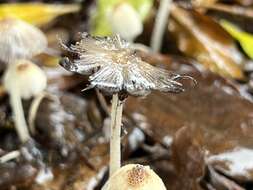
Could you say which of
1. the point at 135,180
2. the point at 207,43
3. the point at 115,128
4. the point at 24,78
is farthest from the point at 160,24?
the point at 135,180

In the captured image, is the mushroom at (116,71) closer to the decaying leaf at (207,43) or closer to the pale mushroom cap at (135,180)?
the pale mushroom cap at (135,180)

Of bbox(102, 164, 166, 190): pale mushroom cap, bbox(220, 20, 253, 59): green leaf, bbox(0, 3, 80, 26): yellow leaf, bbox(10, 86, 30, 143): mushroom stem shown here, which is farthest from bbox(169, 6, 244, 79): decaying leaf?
bbox(102, 164, 166, 190): pale mushroom cap

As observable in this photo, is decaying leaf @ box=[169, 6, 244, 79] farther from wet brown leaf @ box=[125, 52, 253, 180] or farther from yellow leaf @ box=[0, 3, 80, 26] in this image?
yellow leaf @ box=[0, 3, 80, 26]

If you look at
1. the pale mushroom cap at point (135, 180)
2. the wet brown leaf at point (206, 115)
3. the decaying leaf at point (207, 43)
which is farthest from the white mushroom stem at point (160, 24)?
the pale mushroom cap at point (135, 180)

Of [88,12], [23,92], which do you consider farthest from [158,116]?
[88,12]

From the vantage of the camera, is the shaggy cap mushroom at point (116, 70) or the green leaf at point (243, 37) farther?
the green leaf at point (243, 37)

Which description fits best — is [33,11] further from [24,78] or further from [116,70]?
[116,70]
